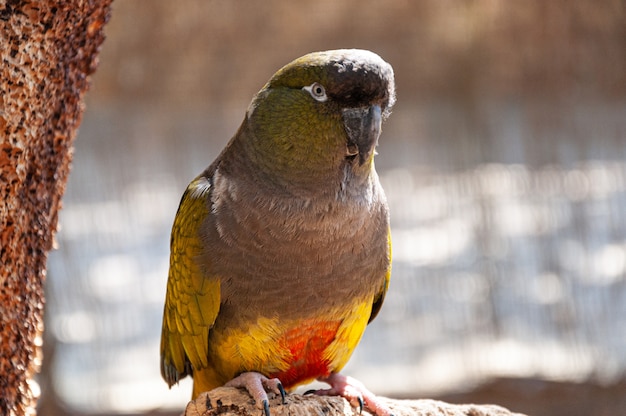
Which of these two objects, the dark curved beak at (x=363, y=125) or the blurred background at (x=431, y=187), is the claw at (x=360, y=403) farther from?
the blurred background at (x=431, y=187)

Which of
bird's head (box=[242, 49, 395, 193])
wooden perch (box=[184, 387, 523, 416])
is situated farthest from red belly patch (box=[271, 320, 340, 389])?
bird's head (box=[242, 49, 395, 193])

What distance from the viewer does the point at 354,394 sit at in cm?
208

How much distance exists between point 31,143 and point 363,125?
797 millimetres

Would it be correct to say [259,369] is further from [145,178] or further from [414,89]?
[414,89]

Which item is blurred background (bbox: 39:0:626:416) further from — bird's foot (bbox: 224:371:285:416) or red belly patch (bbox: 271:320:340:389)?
bird's foot (bbox: 224:371:285:416)

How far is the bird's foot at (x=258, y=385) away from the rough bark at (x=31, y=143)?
1.78 feet

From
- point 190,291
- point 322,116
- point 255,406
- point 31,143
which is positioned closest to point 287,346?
point 255,406

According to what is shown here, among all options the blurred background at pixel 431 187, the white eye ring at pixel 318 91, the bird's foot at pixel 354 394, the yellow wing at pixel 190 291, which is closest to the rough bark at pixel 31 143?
the yellow wing at pixel 190 291

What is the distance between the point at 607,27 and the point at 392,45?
40.4 inches

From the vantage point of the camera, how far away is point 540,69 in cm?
365

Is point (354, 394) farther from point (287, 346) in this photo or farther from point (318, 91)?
point (318, 91)

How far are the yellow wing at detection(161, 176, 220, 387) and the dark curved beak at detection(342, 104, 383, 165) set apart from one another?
48 cm

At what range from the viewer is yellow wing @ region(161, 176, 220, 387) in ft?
6.45

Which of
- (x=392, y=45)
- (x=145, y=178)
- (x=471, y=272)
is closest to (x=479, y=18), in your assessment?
(x=392, y=45)
